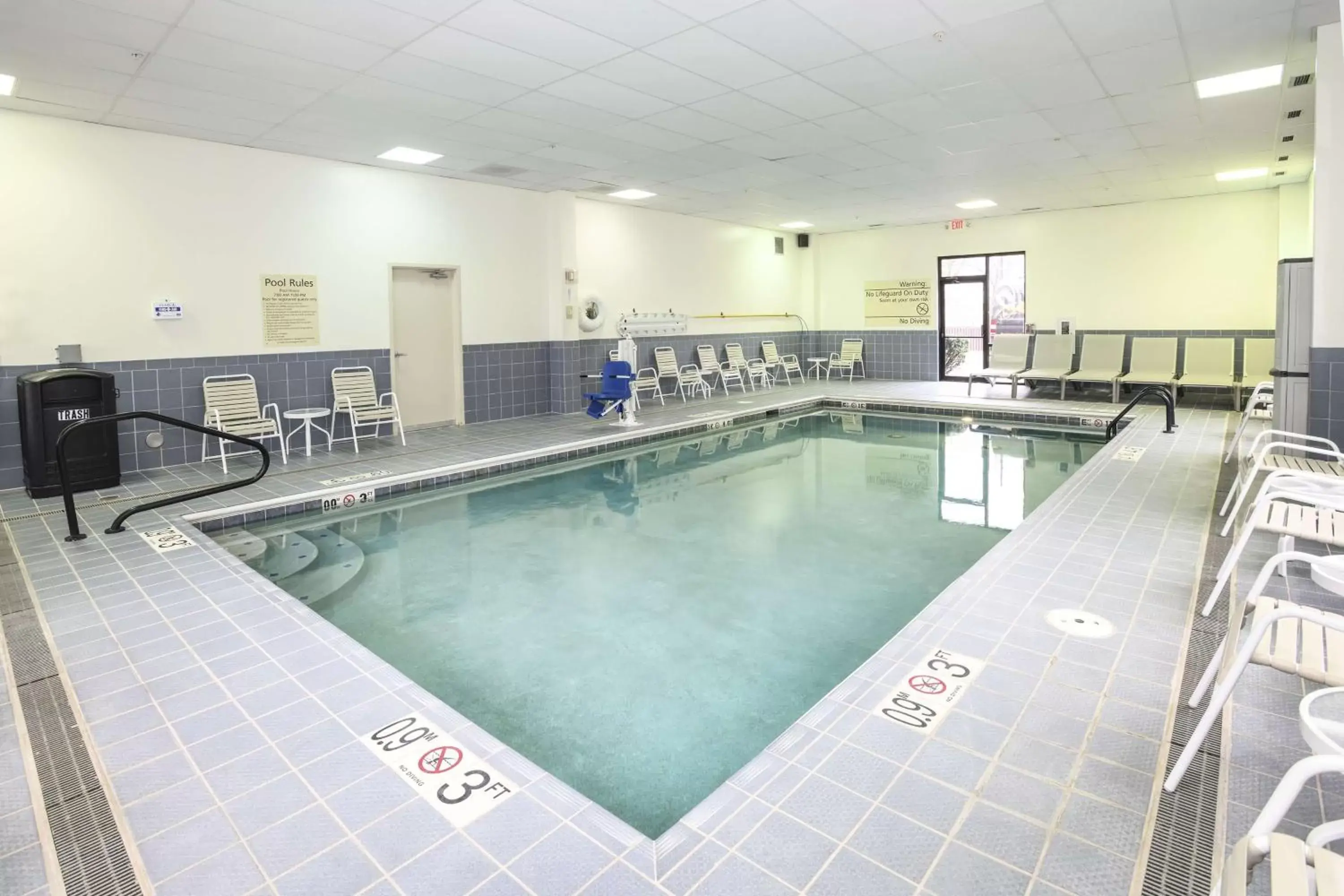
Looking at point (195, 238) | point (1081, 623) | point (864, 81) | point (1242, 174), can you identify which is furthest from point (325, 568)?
point (1242, 174)

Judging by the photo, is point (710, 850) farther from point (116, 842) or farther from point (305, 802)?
point (116, 842)

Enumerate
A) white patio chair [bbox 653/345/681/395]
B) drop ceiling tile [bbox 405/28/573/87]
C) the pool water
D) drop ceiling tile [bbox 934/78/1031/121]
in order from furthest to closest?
white patio chair [bbox 653/345/681/395], drop ceiling tile [bbox 934/78/1031/121], drop ceiling tile [bbox 405/28/573/87], the pool water

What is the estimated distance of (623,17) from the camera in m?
3.80

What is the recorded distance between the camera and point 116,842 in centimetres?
177

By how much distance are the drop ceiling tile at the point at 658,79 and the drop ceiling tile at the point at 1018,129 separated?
7.94 ft

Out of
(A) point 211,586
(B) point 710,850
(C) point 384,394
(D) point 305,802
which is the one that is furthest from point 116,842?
(C) point 384,394

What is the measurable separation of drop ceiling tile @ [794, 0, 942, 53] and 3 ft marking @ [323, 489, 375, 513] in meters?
4.22

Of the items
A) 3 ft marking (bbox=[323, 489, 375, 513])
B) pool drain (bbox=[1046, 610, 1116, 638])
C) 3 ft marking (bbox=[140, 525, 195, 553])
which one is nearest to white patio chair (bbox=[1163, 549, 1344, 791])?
pool drain (bbox=[1046, 610, 1116, 638])

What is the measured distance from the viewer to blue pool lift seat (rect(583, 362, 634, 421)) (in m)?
7.85

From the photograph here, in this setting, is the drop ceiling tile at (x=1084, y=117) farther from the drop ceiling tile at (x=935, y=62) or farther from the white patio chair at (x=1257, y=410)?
the white patio chair at (x=1257, y=410)

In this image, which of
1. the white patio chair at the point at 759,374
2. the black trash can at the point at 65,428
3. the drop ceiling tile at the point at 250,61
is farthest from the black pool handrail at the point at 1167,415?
the black trash can at the point at 65,428

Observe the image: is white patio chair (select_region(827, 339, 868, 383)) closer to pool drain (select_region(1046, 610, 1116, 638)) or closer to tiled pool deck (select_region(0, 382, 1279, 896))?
tiled pool deck (select_region(0, 382, 1279, 896))

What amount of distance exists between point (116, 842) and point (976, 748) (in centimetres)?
219

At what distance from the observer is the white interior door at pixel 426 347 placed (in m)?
7.71
